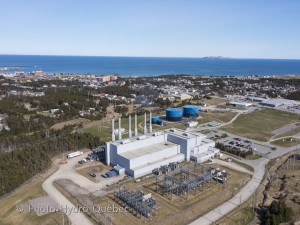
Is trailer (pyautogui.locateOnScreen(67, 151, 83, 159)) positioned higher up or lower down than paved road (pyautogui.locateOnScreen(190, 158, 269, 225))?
higher up

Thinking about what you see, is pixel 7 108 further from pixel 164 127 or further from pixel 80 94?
pixel 164 127

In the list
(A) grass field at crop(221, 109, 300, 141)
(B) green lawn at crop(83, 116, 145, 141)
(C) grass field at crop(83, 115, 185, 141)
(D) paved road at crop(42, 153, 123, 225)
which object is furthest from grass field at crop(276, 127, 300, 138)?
(D) paved road at crop(42, 153, 123, 225)

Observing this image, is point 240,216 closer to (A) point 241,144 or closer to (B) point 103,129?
(A) point 241,144

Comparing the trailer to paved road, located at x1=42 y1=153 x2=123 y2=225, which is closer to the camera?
paved road, located at x1=42 y1=153 x2=123 y2=225

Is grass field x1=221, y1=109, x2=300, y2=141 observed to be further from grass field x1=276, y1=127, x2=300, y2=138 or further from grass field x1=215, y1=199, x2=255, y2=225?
grass field x1=215, y1=199, x2=255, y2=225

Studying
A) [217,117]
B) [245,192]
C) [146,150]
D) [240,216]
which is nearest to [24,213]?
[146,150]

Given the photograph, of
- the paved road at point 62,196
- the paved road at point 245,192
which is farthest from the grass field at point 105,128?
the paved road at point 245,192
